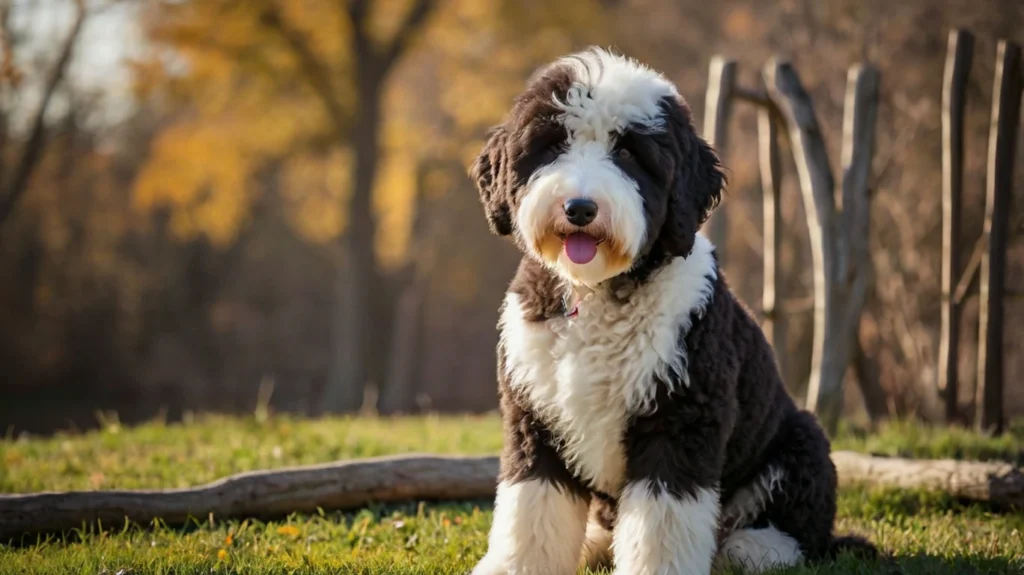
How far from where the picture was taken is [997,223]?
6.43 meters

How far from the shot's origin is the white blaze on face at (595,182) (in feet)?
10.4

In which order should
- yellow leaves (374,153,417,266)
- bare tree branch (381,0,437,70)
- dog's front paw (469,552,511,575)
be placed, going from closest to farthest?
dog's front paw (469,552,511,575) → bare tree branch (381,0,437,70) → yellow leaves (374,153,417,266)

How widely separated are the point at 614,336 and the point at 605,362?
10 centimetres

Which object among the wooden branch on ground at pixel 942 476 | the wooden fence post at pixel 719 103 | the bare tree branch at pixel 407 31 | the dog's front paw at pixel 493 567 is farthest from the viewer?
the bare tree branch at pixel 407 31

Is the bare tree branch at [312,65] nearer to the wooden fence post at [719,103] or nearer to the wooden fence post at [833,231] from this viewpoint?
the wooden fence post at [719,103]

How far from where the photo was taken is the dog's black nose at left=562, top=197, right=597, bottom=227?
3.15 meters

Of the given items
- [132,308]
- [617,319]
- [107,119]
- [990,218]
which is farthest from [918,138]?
[132,308]

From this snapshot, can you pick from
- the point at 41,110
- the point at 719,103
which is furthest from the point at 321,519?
the point at 41,110

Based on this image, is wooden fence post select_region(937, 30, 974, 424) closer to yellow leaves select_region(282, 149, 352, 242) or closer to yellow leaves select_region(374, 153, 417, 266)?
yellow leaves select_region(374, 153, 417, 266)

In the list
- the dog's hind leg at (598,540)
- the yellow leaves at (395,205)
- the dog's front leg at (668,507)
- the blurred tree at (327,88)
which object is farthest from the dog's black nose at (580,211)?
the yellow leaves at (395,205)

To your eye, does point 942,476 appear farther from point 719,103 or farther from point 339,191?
point 339,191

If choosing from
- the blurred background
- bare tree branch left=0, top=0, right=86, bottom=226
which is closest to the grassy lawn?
the blurred background

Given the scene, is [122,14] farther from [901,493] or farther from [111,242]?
[901,493]

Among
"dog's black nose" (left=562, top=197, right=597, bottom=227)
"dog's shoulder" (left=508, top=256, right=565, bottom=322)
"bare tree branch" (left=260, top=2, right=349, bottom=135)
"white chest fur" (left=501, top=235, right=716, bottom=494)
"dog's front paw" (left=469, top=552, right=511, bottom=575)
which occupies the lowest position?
"dog's front paw" (left=469, top=552, right=511, bottom=575)
